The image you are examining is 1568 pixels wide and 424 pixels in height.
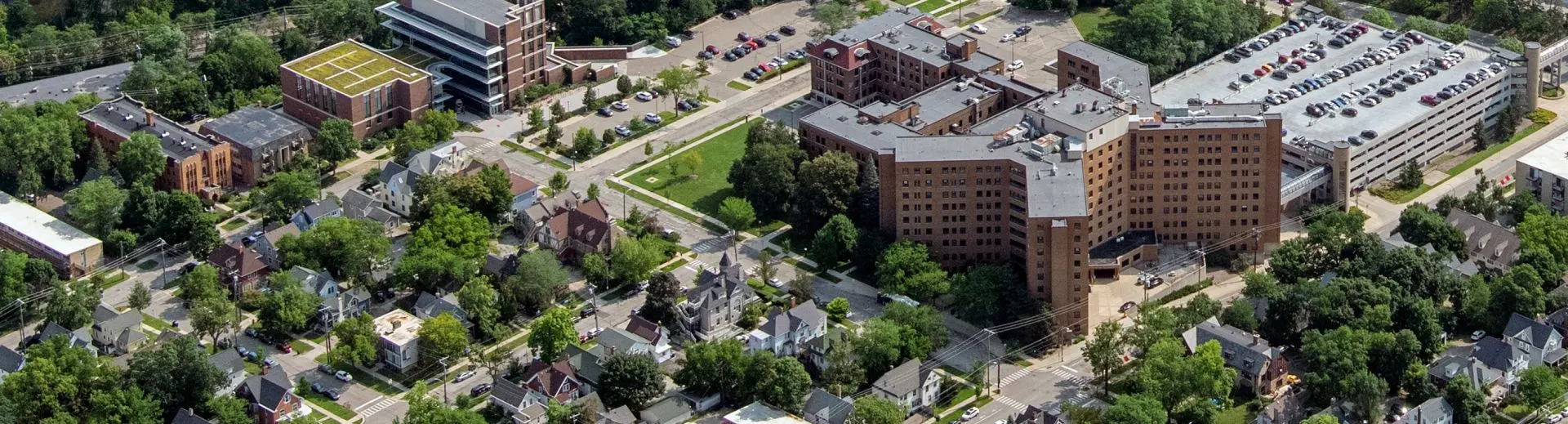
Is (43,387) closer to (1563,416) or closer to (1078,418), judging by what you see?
(1078,418)

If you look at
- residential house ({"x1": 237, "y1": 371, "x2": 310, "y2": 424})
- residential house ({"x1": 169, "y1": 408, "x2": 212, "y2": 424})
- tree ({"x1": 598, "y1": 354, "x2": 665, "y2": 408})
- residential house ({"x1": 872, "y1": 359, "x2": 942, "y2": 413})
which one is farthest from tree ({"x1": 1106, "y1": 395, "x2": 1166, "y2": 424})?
residential house ({"x1": 169, "y1": 408, "x2": 212, "y2": 424})

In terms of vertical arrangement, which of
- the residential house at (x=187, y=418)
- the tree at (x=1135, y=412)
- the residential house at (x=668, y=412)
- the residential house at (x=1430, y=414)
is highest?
the tree at (x=1135, y=412)

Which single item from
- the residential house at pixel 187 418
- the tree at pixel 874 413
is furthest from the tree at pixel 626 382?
the residential house at pixel 187 418

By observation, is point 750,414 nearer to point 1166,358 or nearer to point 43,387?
point 1166,358

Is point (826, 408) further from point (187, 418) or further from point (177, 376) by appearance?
point (177, 376)

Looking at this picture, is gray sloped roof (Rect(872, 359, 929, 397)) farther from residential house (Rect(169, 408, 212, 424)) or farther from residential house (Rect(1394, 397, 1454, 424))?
residential house (Rect(169, 408, 212, 424))

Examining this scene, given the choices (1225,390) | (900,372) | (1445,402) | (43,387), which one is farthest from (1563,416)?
(43,387)

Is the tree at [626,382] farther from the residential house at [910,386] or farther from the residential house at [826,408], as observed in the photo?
the residential house at [910,386]
